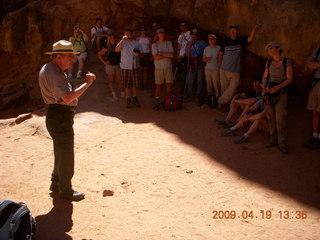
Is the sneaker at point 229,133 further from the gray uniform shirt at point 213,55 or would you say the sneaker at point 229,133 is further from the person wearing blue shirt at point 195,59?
the person wearing blue shirt at point 195,59

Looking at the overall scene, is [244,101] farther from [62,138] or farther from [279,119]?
[62,138]

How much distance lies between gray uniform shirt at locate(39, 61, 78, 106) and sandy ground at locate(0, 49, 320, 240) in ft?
4.85

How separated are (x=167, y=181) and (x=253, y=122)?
279cm

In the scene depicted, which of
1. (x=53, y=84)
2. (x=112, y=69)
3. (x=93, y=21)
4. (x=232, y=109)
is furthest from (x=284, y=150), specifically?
(x=93, y=21)

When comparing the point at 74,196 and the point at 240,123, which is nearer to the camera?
the point at 74,196

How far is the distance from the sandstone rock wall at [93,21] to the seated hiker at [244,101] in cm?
98

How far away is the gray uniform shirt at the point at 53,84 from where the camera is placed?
3939 millimetres

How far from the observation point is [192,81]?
9.54 meters

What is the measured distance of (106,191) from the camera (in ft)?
15.6

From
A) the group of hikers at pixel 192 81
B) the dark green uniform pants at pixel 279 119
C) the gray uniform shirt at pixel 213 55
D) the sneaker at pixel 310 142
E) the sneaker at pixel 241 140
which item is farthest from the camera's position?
the gray uniform shirt at pixel 213 55

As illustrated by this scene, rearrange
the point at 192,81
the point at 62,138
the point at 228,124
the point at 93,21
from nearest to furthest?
the point at 62,138 < the point at 228,124 < the point at 192,81 < the point at 93,21

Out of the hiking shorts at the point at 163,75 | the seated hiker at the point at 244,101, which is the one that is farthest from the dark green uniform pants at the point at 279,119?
the hiking shorts at the point at 163,75

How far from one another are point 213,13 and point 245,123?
12.0 ft

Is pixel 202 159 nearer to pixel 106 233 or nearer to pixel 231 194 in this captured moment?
pixel 231 194
